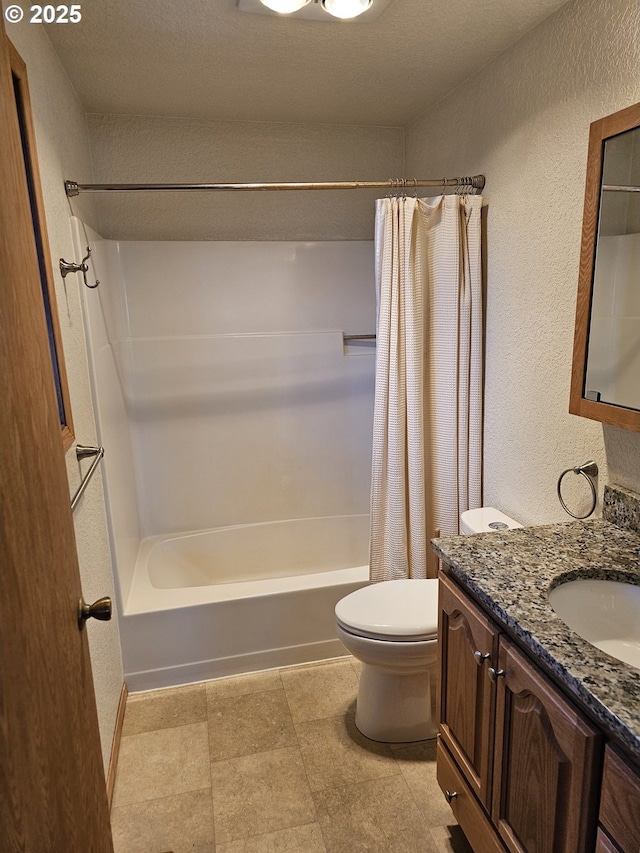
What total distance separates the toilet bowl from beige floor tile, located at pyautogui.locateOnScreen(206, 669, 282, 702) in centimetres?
43

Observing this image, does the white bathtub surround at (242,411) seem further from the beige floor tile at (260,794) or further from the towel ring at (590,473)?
the towel ring at (590,473)

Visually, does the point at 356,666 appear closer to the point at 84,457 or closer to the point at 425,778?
the point at 425,778

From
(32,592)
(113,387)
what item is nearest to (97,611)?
(32,592)

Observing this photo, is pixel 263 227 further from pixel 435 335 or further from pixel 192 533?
pixel 192 533

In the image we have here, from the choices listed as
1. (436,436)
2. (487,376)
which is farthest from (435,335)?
(436,436)

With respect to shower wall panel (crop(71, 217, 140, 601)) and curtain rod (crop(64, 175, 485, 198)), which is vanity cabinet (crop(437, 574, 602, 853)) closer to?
shower wall panel (crop(71, 217, 140, 601))

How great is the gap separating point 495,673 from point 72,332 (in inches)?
63.5

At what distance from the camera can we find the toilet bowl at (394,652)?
1.84 meters

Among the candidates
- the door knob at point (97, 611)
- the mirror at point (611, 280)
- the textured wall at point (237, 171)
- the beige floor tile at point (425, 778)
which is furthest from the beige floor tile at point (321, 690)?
the textured wall at point (237, 171)

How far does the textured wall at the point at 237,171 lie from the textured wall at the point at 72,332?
466 millimetres

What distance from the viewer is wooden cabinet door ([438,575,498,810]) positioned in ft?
4.34

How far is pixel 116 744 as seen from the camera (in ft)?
6.58

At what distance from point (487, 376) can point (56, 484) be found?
178 cm

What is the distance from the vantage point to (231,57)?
2014 millimetres
